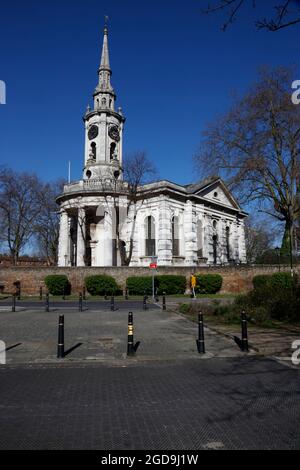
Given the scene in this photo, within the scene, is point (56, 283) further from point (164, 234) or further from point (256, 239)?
point (256, 239)

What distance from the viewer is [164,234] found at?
37.8 m

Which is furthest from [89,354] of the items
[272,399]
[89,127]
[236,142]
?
[89,127]

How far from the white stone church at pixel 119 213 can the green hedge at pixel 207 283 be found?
579 cm

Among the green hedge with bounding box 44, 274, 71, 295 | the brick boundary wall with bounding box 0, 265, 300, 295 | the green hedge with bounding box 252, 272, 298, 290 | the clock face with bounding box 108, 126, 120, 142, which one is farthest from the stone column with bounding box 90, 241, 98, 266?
the green hedge with bounding box 252, 272, 298, 290

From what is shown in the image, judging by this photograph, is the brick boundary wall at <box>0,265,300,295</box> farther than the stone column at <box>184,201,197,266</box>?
No

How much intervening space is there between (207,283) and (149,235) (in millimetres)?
10223

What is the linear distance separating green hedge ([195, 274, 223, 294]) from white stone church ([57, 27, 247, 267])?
5793 millimetres

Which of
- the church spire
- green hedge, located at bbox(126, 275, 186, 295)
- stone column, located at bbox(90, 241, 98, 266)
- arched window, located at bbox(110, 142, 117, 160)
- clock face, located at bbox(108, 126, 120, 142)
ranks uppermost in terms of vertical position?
the church spire

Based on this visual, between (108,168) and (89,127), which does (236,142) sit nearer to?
(108,168)

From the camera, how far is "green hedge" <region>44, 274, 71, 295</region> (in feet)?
99.1

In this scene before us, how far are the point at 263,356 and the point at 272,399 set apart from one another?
3.35 meters

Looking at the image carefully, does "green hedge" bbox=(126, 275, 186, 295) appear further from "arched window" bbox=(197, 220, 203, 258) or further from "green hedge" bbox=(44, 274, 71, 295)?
"arched window" bbox=(197, 220, 203, 258)

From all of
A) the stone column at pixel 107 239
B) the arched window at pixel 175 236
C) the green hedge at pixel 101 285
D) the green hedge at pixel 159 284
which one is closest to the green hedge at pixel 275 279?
the green hedge at pixel 159 284
